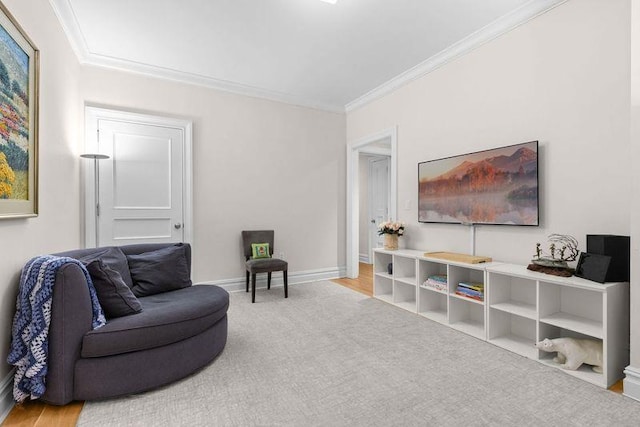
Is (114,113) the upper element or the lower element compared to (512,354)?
upper

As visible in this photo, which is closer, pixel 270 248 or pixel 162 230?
pixel 162 230

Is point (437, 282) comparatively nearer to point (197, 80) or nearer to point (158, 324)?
point (158, 324)

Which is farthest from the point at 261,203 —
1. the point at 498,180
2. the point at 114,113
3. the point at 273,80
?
the point at 498,180

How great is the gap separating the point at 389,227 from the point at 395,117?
152 cm

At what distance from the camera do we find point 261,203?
15.4ft

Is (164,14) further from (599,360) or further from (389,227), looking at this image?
(599,360)

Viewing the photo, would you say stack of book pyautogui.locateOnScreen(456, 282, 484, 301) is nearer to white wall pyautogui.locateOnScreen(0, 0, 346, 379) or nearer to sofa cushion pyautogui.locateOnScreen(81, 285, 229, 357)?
sofa cushion pyautogui.locateOnScreen(81, 285, 229, 357)

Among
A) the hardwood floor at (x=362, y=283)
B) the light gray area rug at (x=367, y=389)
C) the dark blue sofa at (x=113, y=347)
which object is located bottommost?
the light gray area rug at (x=367, y=389)

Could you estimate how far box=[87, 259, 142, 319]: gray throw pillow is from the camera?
79.8 inches

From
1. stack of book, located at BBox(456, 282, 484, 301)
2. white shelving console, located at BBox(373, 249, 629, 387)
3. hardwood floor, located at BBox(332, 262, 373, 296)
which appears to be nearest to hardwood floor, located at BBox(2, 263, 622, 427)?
white shelving console, located at BBox(373, 249, 629, 387)

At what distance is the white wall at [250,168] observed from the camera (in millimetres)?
Answer: 4051

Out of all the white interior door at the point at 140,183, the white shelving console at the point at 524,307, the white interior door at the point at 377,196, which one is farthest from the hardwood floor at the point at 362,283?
the white interior door at the point at 140,183

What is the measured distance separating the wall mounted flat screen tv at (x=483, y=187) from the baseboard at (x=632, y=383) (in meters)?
1.18

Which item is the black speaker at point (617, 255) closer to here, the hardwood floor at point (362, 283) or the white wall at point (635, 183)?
the white wall at point (635, 183)
